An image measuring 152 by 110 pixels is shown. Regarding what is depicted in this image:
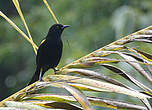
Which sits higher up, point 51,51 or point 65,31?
point 65,31

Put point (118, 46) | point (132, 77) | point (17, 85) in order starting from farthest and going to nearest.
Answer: point (17, 85) < point (118, 46) < point (132, 77)

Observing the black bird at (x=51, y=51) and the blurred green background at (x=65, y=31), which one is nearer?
the black bird at (x=51, y=51)

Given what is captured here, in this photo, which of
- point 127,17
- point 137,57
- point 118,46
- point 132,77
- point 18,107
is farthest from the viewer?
point 127,17

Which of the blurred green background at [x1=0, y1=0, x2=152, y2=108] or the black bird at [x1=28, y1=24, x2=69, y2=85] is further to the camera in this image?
the blurred green background at [x1=0, y1=0, x2=152, y2=108]

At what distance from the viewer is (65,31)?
7.39 m

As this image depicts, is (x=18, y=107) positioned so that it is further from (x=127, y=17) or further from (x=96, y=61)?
(x=127, y=17)

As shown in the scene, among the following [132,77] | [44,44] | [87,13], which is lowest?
[132,77]

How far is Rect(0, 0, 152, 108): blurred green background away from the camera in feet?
23.8

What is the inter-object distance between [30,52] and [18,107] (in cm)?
735

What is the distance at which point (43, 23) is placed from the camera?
8477mm

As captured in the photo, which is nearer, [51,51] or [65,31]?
[51,51]

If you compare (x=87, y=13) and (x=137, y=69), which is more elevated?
(x=87, y=13)

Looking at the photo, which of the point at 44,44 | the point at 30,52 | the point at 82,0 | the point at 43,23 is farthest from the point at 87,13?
the point at 44,44

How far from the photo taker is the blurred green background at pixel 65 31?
286 inches
